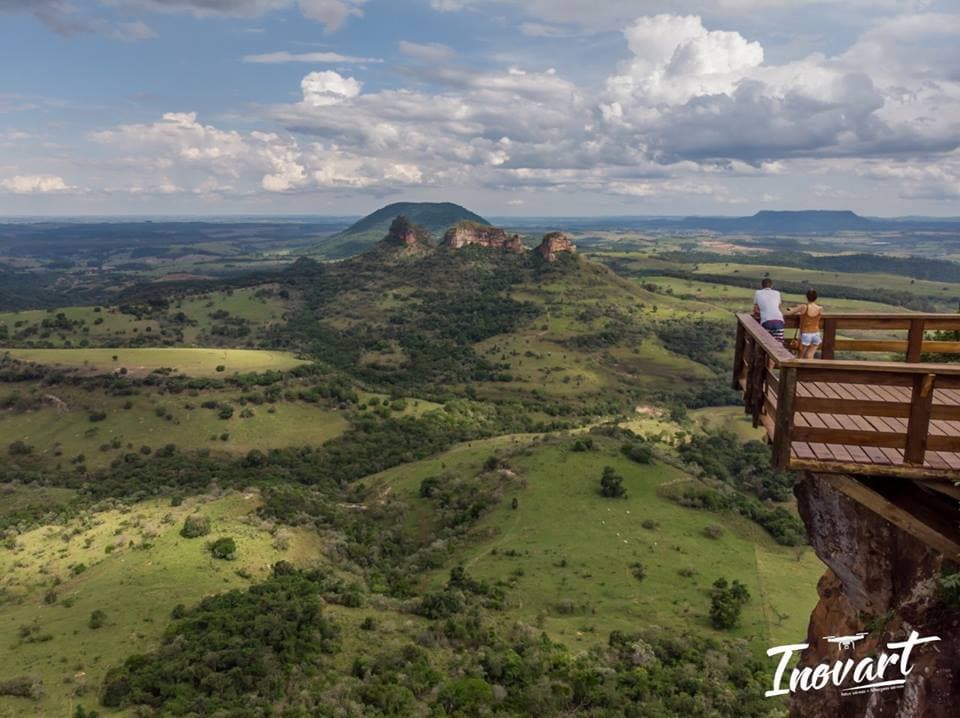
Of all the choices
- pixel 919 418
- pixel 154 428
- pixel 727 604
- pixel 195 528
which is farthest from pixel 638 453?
pixel 154 428

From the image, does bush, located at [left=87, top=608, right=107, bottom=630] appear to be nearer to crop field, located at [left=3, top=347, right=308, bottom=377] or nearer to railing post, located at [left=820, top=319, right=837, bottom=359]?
railing post, located at [left=820, top=319, right=837, bottom=359]

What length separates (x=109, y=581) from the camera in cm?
→ 4678

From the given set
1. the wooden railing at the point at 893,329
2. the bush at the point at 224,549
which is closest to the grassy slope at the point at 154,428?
the bush at the point at 224,549

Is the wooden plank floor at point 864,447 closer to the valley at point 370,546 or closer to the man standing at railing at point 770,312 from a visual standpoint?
the man standing at railing at point 770,312

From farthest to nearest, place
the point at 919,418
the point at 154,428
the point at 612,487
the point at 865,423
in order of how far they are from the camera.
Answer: the point at 154,428 < the point at 612,487 < the point at 865,423 < the point at 919,418

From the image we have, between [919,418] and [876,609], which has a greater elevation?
[919,418]

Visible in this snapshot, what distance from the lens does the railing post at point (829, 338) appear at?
45.7 ft

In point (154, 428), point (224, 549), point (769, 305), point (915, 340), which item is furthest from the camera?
point (154, 428)

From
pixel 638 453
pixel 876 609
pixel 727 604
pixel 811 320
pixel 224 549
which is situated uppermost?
pixel 811 320

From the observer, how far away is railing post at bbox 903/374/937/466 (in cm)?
893

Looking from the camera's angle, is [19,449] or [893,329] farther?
[19,449]

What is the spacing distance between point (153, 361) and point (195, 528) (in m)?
78.3

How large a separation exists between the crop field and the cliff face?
119 m

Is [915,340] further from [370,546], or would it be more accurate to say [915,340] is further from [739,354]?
[370,546]
